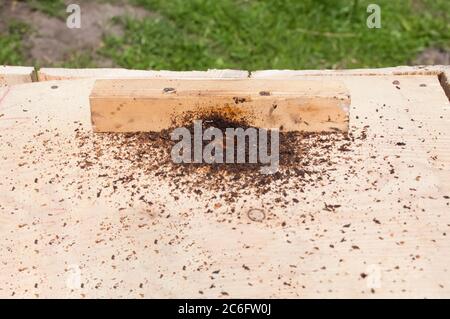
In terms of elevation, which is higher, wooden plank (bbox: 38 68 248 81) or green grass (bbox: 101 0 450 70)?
green grass (bbox: 101 0 450 70)

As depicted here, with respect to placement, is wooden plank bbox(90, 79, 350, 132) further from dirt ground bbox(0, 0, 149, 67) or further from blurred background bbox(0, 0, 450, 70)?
dirt ground bbox(0, 0, 149, 67)

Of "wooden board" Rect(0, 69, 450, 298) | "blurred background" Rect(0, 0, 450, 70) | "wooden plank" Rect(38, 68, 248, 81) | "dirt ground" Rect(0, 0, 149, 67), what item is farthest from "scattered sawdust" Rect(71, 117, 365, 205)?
"dirt ground" Rect(0, 0, 149, 67)

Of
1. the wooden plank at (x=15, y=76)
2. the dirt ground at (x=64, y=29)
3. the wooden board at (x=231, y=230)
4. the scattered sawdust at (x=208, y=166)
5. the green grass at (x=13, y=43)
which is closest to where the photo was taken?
the wooden board at (x=231, y=230)

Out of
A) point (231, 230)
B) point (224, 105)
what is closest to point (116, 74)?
point (224, 105)

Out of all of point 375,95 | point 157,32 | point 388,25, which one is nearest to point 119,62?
point 157,32

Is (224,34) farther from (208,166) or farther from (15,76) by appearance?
(208,166)

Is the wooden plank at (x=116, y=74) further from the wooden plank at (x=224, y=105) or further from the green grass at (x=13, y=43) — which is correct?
the green grass at (x=13, y=43)

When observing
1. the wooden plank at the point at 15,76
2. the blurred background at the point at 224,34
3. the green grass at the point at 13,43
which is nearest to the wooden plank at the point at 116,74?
the wooden plank at the point at 15,76
